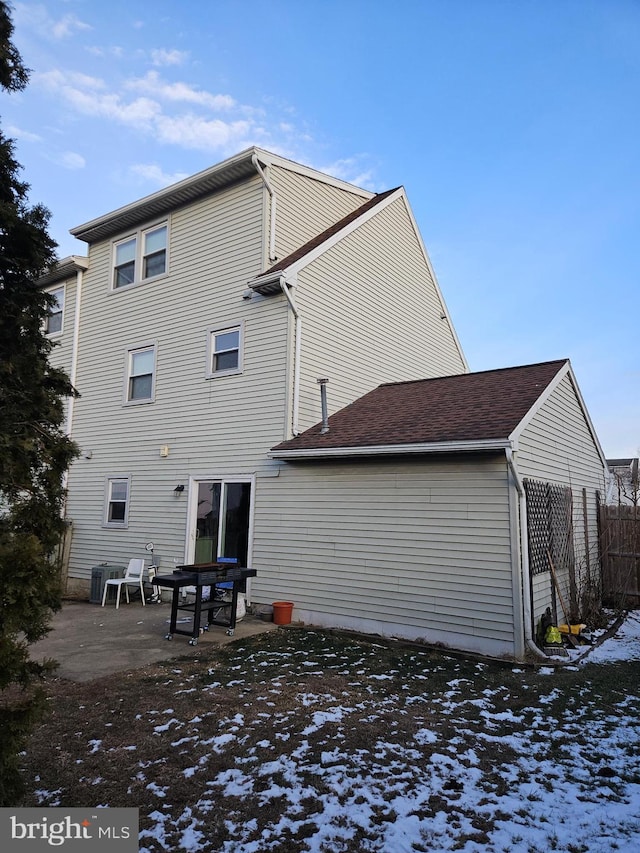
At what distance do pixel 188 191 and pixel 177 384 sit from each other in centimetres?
435

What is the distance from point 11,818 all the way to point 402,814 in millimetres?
2236

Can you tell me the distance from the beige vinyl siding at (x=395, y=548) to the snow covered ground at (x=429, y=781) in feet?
6.55

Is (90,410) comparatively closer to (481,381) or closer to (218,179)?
(218,179)

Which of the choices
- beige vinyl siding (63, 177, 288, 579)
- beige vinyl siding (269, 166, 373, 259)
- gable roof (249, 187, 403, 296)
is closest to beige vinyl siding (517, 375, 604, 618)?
beige vinyl siding (63, 177, 288, 579)

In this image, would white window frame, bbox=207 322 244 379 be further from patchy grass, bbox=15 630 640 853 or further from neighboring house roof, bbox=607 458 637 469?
neighboring house roof, bbox=607 458 637 469

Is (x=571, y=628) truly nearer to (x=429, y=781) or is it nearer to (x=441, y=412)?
(x=441, y=412)

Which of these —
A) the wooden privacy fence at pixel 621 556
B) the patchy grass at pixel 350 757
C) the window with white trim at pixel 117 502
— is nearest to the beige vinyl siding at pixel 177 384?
the window with white trim at pixel 117 502

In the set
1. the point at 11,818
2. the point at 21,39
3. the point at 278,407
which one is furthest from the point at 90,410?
the point at 11,818

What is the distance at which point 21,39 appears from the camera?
3898mm

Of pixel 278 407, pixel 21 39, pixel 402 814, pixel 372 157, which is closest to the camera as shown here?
pixel 402 814

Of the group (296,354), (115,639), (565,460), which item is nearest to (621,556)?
(565,460)

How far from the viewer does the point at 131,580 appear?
10.8 m

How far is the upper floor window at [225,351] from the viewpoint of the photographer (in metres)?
10.8

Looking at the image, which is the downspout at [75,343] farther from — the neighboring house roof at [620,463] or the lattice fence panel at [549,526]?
the neighboring house roof at [620,463]
